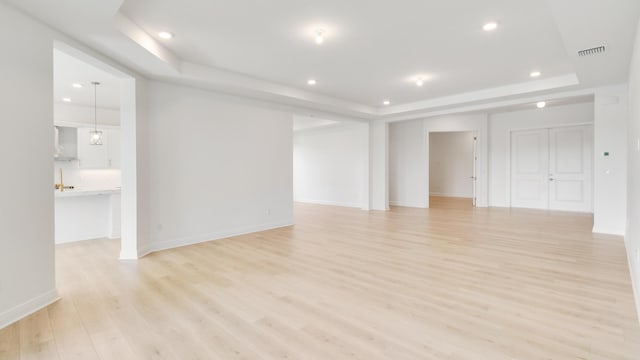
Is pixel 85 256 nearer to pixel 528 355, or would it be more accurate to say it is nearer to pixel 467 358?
pixel 467 358

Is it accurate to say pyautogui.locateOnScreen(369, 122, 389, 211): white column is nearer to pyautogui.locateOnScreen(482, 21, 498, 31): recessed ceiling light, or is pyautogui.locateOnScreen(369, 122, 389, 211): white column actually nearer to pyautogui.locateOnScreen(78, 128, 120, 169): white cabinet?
pyautogui.locateOnScreen(482, 21, 498, 31): recessed ceiling light

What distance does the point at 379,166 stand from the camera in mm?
9203

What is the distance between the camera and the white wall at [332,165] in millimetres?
9930

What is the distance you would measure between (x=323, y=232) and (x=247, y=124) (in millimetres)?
2563

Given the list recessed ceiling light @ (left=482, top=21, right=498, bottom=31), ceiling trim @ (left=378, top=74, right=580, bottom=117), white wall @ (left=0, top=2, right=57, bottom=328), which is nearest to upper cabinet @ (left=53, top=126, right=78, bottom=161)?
white wall @ (left=0, top=2, right=57, bottom=328)

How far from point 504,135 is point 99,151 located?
10.5 metres

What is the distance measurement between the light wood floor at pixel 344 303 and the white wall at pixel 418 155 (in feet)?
14.2

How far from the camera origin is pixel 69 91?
594 cm

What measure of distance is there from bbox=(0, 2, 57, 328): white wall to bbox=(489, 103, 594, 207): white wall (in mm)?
9936

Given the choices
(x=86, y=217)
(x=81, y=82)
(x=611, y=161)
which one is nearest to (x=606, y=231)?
(x=611, y=161)

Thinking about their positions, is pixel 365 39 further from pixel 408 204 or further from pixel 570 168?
pixel 570 168

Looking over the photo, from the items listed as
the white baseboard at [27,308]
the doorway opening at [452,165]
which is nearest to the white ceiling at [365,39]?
the white baseboard at [27,308]

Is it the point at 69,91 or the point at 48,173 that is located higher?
the point at 69,91

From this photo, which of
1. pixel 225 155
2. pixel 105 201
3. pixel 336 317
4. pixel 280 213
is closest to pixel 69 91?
pixel 105 201
